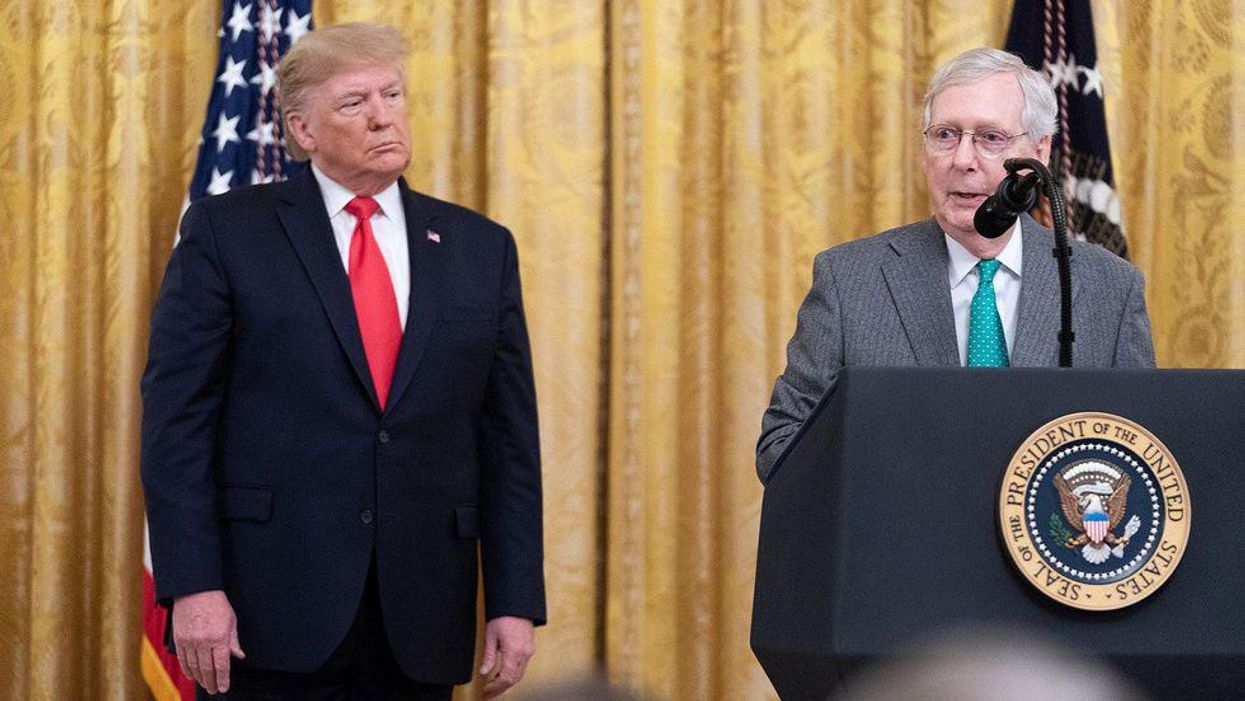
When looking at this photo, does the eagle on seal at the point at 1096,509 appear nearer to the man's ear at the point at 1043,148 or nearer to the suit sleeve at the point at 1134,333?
the suit sleeve at the point at 1134,333

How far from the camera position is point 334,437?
2881 millimetres

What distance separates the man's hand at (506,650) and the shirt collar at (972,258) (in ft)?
3.49

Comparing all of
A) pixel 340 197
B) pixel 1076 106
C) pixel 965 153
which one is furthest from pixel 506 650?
pixel 1076 106

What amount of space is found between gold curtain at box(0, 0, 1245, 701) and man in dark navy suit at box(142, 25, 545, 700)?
934 millimetres

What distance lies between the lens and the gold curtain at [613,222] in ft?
12.9

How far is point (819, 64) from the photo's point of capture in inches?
166

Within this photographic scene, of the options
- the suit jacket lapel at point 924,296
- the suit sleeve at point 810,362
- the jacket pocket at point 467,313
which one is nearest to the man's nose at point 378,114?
the jacket pocket at point 467,313

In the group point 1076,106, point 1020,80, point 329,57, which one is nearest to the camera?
point 1020,80

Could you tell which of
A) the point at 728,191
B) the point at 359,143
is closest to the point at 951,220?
the point at 359,143

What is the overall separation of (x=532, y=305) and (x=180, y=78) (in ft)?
3.44

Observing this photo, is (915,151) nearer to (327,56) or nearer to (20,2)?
(327,56)

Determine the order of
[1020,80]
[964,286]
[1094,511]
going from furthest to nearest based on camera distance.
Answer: [1020,80], [964,286], [1094,511]

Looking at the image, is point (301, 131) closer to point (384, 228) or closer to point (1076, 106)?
point (384, 228)

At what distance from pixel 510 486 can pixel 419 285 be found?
0.42 metres
